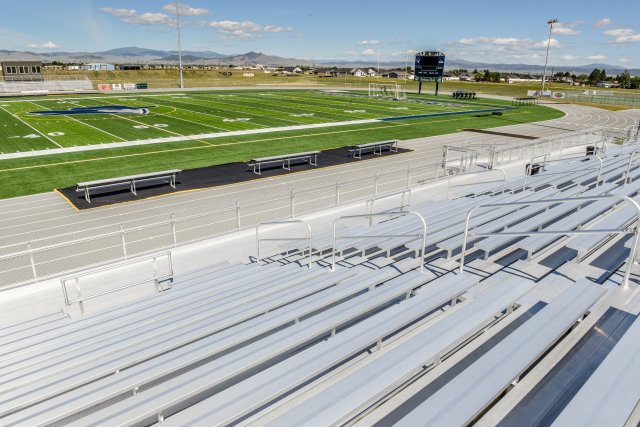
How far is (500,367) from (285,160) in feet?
66.3

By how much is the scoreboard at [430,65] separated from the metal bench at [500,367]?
61223mm

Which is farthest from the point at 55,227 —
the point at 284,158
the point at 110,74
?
the point at 110,74

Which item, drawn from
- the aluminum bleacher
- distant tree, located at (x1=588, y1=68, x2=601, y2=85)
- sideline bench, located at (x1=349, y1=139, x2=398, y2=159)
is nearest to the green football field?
sideline bench, located at (x1=349, y1=139, x2=398, y2=159)

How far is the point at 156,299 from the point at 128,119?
3426 cm

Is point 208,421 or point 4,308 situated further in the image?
point 4,308

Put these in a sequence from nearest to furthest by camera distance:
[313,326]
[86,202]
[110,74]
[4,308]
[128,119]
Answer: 1. [313,326]
2. [4,308]
3. [86,202]
4. [128,119]
5. [110,74]

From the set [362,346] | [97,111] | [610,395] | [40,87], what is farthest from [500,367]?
[40,87]

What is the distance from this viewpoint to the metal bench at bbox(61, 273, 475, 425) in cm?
381

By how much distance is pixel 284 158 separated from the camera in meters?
21.8

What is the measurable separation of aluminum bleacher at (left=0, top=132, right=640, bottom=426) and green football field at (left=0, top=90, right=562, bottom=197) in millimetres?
15725

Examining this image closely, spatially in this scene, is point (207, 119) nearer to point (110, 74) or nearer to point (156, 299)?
point (156, 299)

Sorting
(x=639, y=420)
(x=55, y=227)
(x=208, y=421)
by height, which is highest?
(x=639, y=420)

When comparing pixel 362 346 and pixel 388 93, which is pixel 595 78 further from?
pixel 362 346

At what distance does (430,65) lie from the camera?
2406 inches
